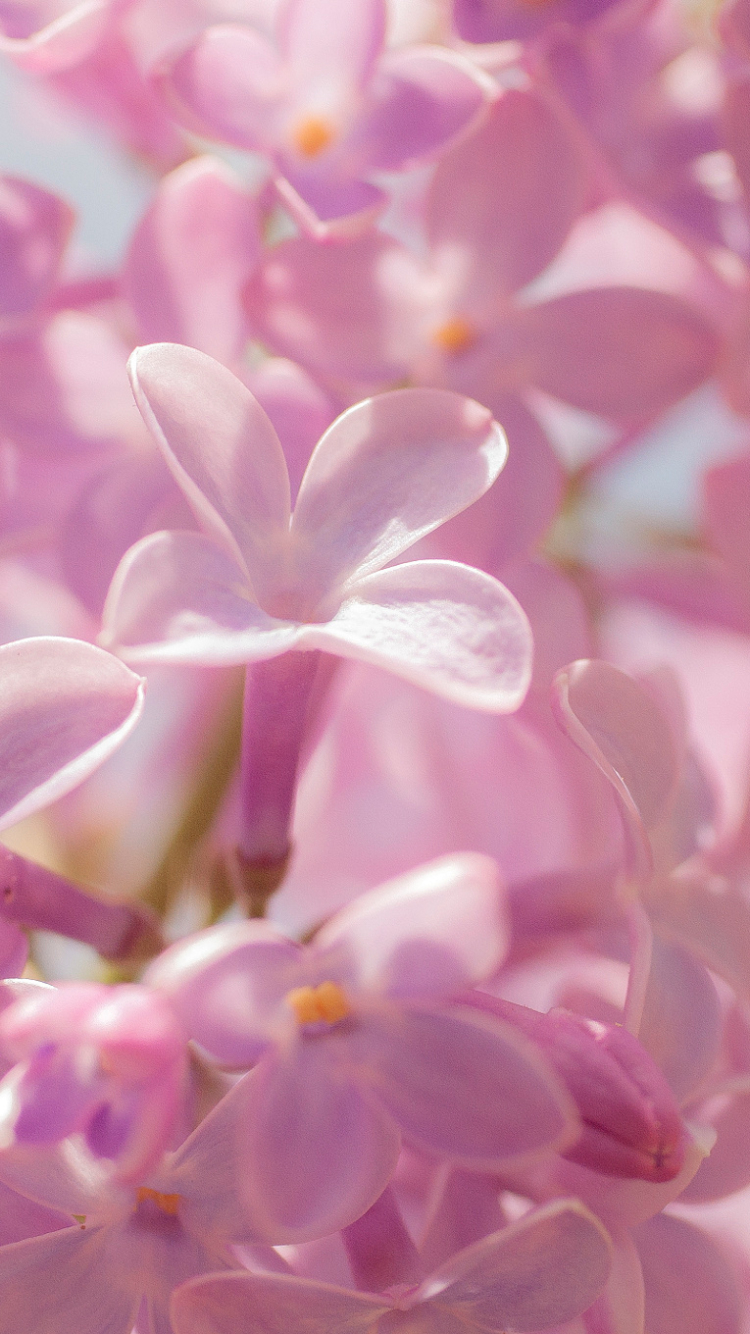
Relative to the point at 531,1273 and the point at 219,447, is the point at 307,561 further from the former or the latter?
the point at 531,1273

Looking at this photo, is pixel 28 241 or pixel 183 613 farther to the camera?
pixel 28 241

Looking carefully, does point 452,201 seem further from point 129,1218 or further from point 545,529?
point 129,1218

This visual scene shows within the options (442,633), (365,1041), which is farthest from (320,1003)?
(442,633)

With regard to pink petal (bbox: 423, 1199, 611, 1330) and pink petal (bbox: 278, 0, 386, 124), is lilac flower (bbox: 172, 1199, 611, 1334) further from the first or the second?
pink petal (bbox: 278, 0, 386, 124)

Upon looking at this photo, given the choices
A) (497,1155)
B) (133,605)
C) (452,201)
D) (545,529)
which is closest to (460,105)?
(452,201)

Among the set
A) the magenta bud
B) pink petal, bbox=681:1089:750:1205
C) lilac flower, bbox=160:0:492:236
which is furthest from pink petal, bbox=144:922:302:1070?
lilac flower, bbox=160:0:492:236

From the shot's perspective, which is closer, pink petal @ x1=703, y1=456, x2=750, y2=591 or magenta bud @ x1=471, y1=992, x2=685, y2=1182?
magenta bud @ x1=471, y1=992, x2=685, y2=1182
